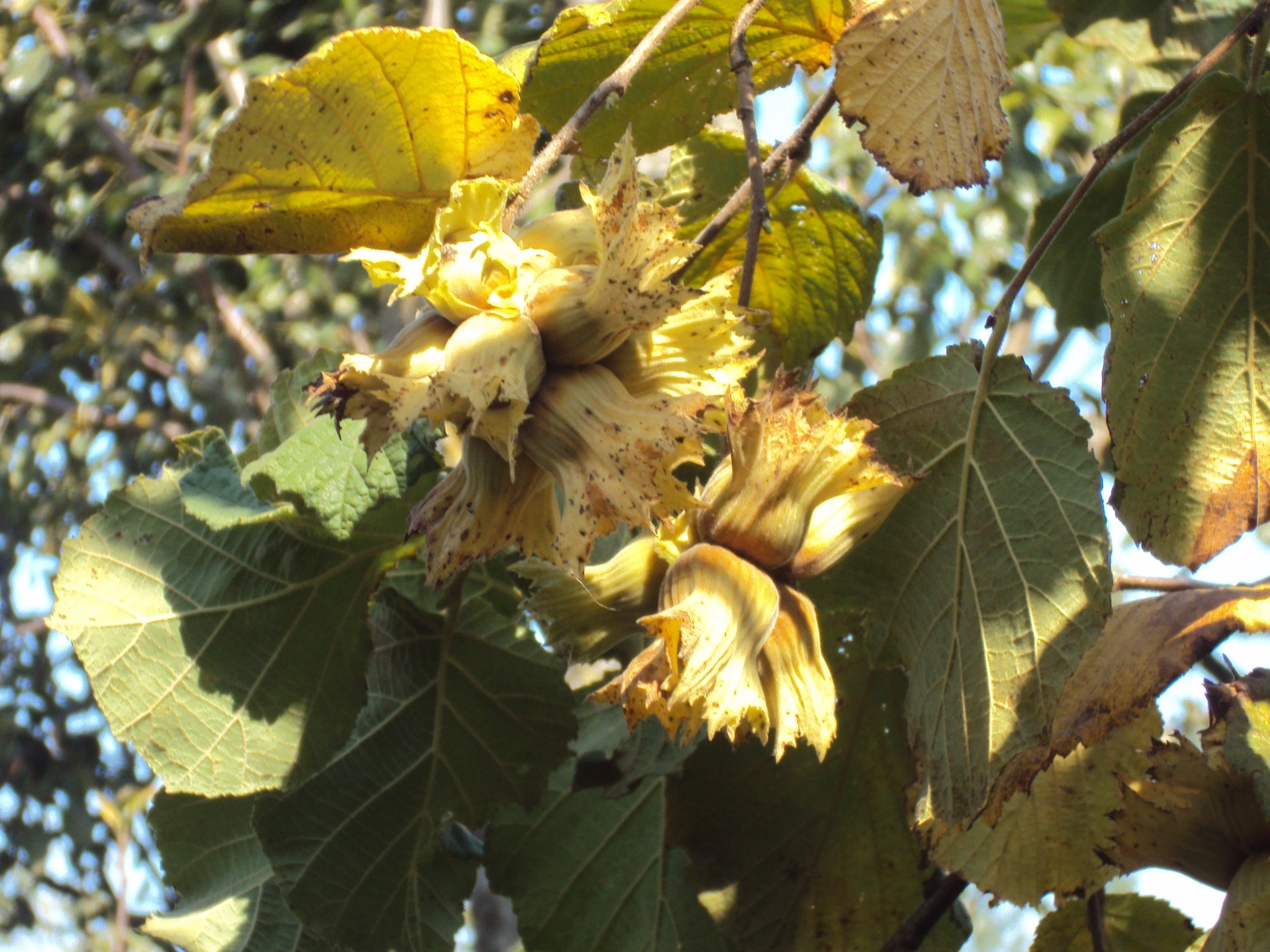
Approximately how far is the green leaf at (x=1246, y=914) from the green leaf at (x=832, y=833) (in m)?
0.32

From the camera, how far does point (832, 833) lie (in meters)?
1.29

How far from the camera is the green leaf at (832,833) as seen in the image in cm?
128

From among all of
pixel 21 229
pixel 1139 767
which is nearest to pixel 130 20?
pixel 21 229

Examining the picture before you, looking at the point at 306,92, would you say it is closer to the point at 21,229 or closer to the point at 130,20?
the point at 130,20

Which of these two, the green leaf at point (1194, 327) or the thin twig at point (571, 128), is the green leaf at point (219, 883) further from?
the green leaf at point (1194, 327)

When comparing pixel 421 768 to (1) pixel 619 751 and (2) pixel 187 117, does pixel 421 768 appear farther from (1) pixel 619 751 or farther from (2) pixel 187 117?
(2) pixel 187 117

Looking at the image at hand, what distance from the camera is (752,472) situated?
92cm

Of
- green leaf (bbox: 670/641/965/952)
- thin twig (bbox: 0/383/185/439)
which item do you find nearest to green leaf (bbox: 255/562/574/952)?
green leaf (bbox: 670/641/965/952)

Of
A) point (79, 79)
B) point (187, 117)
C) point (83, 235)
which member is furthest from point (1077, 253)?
point (79, 79)

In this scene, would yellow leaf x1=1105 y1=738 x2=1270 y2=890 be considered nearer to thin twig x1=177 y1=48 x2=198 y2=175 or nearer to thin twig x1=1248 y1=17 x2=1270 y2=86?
thin twig x1=1248 y1=17 x2=1270 y2=86

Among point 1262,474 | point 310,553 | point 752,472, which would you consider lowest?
point 310,553

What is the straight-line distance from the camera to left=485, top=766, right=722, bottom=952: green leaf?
1.41 metres

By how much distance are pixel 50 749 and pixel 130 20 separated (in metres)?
2.85

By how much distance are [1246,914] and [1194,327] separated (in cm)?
52
